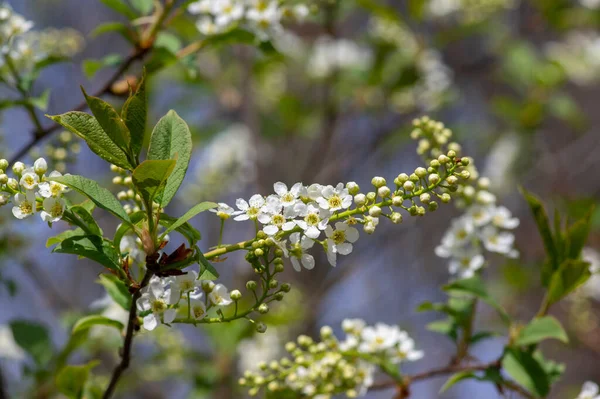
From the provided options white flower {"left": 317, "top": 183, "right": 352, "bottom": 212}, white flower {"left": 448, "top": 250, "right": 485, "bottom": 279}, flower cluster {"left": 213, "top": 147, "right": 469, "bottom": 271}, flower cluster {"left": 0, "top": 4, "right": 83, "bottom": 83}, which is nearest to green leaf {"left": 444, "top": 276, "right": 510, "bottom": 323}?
white flower {"left": 448, "top": 250, "right": 485, "bottom": 279}

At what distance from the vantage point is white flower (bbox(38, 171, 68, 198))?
49.7 inches

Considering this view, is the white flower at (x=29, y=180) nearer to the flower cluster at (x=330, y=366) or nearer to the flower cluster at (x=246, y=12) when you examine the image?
the flower cluster at (x=330, y=366)

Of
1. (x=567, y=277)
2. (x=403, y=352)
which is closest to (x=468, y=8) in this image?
(x=567, y=277)

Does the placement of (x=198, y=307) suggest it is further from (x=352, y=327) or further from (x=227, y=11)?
(x=227, y=11)

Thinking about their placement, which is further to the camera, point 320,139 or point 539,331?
point 320,139

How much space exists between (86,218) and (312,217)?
49 centimetres

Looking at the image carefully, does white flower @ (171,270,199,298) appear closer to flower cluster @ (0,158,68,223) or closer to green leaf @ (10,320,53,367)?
flower cluster @ (0,158,68,223)

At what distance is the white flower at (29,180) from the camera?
4.14 feet

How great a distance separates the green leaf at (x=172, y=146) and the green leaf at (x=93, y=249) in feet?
0.51

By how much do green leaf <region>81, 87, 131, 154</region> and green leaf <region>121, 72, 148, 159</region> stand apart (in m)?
0.02

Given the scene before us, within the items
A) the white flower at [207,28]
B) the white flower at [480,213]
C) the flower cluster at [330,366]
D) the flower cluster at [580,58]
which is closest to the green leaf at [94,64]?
the white flower at [207,28]

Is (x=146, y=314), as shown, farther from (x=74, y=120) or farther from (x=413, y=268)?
(x=413, y=268)

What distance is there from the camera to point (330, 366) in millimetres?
1844

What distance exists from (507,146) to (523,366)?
284cm
